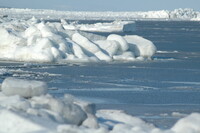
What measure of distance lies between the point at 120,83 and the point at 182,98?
2.93 meters

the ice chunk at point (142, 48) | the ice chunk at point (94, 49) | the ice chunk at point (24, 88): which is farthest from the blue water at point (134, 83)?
the ice chunk at point (24, 88)

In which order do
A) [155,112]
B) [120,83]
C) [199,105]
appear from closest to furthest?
[155,112], [199,105], [120,83]

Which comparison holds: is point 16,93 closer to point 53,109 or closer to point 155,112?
point 53,109

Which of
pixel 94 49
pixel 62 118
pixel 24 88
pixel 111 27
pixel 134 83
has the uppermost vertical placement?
pixel 111 27

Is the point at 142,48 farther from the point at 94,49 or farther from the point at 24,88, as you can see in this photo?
the point at 24,88

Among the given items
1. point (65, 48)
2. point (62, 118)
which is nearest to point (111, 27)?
point (65, 48)

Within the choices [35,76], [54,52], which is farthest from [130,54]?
[35,76]

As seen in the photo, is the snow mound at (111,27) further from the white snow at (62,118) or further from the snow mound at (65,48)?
the white snow at (62,118)

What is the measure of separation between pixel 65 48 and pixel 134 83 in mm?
6356

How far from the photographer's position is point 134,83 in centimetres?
1562

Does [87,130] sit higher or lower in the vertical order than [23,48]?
lower

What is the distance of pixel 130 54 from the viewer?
74.0 ft

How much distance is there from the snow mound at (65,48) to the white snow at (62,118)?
12.3 metres

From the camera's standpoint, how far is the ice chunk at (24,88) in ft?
27.3
